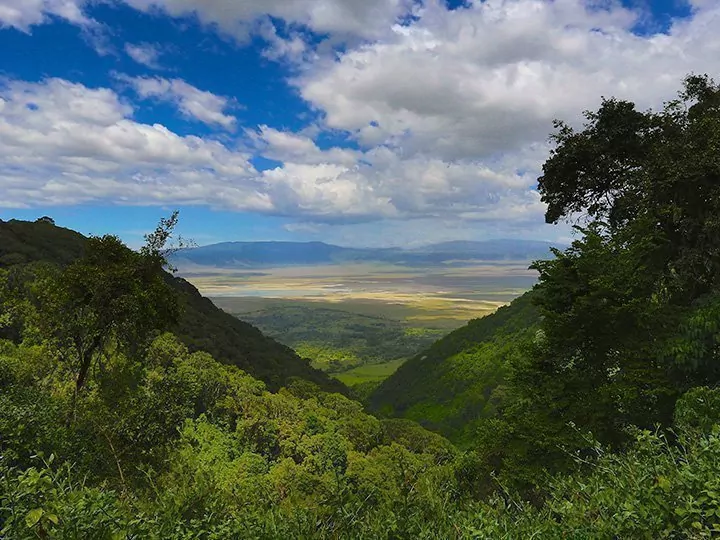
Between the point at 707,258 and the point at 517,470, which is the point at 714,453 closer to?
the point at 517,470

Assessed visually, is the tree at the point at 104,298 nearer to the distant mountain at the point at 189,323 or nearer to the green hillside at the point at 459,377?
the distant mountain at the point at 189,323

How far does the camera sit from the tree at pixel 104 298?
46.9 ft

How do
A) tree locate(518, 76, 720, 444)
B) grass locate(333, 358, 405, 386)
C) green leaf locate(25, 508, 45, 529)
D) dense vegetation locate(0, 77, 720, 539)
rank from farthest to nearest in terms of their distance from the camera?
grass locate(333, 358, 405, 386), tree locate(518, 76, 720, 444), dense vegetation locate(0, 77, 720, 539), green leaf locate(25, 508, 45, 529)

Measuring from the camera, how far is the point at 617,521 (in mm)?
4457

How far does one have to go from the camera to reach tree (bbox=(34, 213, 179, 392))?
46.9ft

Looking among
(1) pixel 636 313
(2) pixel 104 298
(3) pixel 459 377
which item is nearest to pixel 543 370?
(1) pixel 636 313

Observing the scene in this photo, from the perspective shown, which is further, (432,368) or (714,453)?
(432,368)

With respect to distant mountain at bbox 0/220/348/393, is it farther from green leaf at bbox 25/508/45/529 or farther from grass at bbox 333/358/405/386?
grass at bbox 333/358/405/386

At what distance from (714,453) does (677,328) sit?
31.4 feet

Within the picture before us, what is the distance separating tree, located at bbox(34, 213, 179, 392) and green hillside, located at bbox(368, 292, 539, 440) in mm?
80869

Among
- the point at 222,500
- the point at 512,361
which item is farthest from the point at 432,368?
the point at 222,500

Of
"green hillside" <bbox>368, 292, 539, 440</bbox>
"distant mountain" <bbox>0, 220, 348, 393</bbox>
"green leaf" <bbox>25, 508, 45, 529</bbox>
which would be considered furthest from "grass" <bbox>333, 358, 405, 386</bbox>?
"green leaf" <bbox>25, 508, 45, 529</bbox>

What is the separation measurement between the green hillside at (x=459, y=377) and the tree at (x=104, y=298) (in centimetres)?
8087

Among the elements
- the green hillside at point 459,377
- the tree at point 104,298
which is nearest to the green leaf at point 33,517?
the tree at point 104,298
